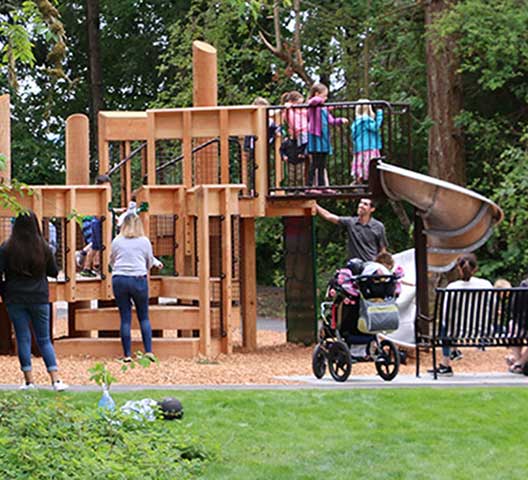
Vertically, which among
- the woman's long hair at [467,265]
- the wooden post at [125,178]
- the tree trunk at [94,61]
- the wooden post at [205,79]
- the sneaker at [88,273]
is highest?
the tree trunk at [94,61]

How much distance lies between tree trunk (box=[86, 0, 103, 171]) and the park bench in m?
25.8

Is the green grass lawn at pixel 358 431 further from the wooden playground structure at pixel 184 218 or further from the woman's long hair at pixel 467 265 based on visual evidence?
the wooden playground structure at pixel 184 218

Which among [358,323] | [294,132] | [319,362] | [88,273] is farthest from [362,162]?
[319,362]

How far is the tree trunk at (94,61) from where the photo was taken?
129 ft

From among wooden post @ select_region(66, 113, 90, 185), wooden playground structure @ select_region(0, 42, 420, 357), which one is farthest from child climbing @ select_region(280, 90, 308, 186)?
wooden post @ select_region(66, 113, 90, 185)

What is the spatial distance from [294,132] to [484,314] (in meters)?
5.20

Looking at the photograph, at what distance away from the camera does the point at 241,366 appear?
16.1 metres

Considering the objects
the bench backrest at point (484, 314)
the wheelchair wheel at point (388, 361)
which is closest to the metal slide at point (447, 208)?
the bench backrest at point (484, 314)

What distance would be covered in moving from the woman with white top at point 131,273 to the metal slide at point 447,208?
2.85 m

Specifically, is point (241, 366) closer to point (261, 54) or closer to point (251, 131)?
point (251, 131)

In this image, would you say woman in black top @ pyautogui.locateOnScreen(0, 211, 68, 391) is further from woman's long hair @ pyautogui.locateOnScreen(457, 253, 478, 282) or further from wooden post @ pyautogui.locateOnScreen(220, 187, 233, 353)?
woman's long hair @ pyautogui.locateOnScreen(457, 253, 478, 282)

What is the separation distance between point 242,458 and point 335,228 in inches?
791

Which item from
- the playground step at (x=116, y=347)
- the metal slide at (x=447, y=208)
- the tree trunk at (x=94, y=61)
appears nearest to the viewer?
the metal slide at (x=447, y=208)

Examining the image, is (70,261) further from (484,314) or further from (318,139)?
(484,314)
